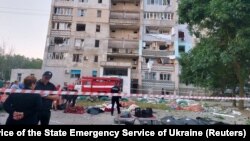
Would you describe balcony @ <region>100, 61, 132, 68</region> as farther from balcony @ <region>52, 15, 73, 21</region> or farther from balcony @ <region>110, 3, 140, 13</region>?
balcony @ <region>110, 3, 140, 13</region>

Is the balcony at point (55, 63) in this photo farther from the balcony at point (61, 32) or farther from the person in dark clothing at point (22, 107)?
the person in dark clothing at point (22, 107)

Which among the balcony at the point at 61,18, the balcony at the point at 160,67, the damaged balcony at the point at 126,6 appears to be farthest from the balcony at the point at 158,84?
the balcony at the point at 61,18

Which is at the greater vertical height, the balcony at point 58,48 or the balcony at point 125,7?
the balcony at point 125,7

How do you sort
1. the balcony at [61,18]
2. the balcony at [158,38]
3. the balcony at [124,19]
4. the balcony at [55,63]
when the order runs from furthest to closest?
the balcony at [124,19]
the balcony at [158,38]
the balcony at [61,18]
the balcony at [55,63]

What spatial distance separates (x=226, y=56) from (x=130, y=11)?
92.6ft

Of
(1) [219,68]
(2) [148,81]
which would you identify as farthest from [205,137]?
(2) [148,81]

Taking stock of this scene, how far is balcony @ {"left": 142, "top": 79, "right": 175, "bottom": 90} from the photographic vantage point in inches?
1600

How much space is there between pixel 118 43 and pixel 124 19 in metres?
4.14

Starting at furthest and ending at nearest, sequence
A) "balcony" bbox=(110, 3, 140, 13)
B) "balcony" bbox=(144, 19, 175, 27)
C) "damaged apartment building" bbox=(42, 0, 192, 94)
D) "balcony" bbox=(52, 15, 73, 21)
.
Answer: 1. "balcony" bbox=(110, 3, 140, 13)
2. "balcony" bbox=(144, 19, 175, 27)
3. "balcony" bbox=(52, 15, 73, 21)
4. "damaged apartment building" bbox=(42, 0, 192, 94)

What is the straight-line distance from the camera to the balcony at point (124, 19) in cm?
4334

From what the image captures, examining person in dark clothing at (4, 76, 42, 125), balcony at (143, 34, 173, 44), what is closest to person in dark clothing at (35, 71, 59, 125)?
person in dark clothing at (4, 76, 42, 125)

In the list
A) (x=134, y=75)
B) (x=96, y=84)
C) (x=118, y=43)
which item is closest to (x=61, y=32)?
(x=118, y=43)

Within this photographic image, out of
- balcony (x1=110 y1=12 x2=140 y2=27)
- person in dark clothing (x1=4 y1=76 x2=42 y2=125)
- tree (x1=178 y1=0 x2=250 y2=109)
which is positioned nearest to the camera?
person in dark clothing (x1=4 y1=76 x2=42 y2=125)

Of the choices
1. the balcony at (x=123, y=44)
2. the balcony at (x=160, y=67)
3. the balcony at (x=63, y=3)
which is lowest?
the balcony at (x=160, y=67)
